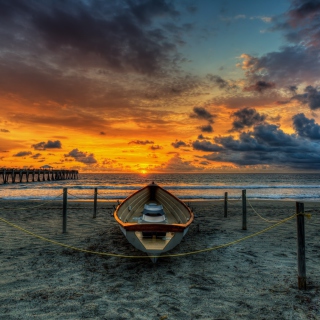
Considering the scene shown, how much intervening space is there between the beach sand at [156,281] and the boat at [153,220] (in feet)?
1.83

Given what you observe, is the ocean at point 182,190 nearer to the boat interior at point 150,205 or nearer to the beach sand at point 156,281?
the boat interior at point 150,205

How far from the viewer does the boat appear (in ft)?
19.7

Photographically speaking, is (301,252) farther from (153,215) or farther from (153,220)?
(153,215)

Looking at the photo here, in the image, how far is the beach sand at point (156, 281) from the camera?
4176 millimetres

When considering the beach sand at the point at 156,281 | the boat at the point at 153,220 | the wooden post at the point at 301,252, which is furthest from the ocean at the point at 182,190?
the wooden post at the point at 301,252

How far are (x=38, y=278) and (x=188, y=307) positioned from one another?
329 centimetres

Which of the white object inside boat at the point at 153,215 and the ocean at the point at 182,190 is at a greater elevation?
the white object inside boat at the point at 153,215

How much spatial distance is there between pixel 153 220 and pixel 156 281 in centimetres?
282

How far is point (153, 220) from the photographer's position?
806 centimetres

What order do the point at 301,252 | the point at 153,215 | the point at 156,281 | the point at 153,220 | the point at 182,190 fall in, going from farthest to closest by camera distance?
the point at 182,190 < the point at 153,215 < the point at 153,220 < the point at 156,281 < the point at 301,252

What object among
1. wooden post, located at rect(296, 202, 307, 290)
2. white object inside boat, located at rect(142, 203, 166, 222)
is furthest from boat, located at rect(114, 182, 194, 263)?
wooden post, located at rect(296, 202, 307, 290)

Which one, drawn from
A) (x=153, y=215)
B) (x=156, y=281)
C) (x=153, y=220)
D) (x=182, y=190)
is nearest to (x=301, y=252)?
(x=156, y=281)

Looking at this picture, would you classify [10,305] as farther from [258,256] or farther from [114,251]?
[258,256]

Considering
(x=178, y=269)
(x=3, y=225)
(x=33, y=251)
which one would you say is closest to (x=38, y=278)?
(x=33, y=251)
